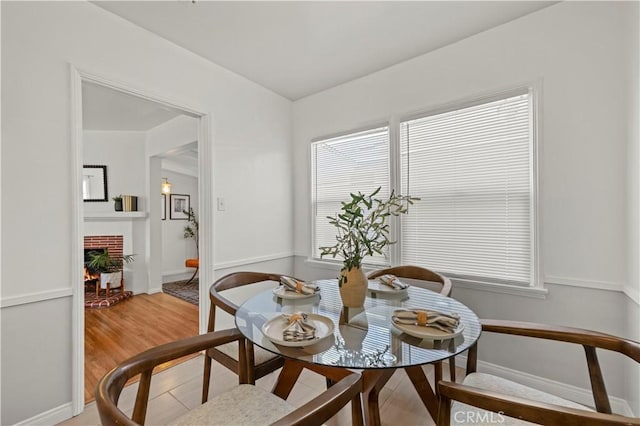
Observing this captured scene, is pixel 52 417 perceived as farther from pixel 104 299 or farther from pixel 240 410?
pixel 104 299

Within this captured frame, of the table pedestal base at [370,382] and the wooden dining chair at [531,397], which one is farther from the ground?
the wooden dining chair at [531,397]

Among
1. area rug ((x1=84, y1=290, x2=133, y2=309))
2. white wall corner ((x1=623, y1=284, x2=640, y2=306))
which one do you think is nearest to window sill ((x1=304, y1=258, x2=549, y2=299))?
white wall corner ((x1=623, y1=284, x2=640, y2=306))

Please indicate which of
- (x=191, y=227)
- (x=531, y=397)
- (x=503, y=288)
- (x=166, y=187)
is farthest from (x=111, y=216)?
(x=531, y=397)

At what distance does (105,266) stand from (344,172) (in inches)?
152

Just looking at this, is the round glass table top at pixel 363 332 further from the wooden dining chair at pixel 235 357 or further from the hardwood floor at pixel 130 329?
the hardwood floor at pixel 130 329

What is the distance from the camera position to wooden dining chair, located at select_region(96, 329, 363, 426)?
791 mm

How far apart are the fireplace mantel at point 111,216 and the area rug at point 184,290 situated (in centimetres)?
131

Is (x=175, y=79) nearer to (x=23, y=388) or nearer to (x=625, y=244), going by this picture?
(x=23, y=388)

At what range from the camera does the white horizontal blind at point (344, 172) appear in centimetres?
278

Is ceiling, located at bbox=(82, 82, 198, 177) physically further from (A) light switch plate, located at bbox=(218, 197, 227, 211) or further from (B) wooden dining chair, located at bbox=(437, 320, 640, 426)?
(B) wooden dining chair, located at bbox=(437, 320, 640, 426)

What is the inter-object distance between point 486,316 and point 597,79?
5.65 ft

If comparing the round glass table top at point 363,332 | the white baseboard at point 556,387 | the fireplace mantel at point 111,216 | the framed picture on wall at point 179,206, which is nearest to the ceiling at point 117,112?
the fireplace mantel at point 111,216

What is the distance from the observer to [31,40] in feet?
5.46

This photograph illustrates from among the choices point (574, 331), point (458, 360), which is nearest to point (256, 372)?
point (574, 331)
